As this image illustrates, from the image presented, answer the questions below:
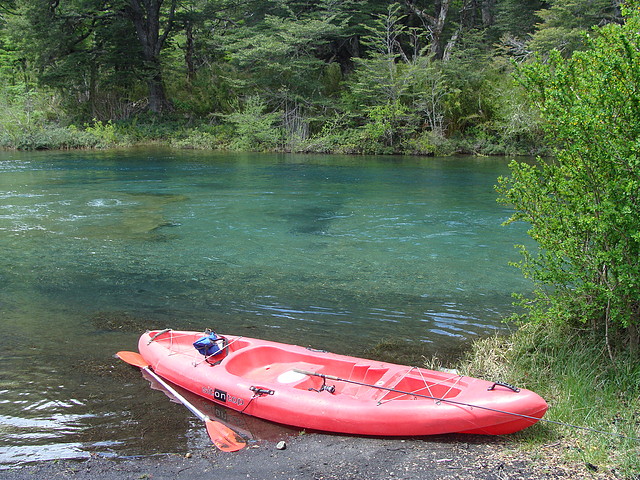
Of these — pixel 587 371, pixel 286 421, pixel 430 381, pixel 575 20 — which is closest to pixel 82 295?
pixel 286 421

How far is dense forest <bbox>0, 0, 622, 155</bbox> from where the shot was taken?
26.8 metres

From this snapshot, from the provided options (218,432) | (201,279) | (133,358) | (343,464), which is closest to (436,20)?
(201,279)

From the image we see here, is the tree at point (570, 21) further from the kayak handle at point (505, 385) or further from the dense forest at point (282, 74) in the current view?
the kayak handle at point (505, 385)

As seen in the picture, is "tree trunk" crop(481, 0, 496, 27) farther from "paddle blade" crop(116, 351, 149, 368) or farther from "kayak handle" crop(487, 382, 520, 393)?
"kayak handle" crop(487, 382, 520, 393)

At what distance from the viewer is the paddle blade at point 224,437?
4.23 m

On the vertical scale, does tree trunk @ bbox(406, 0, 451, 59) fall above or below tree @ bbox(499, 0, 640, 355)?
above

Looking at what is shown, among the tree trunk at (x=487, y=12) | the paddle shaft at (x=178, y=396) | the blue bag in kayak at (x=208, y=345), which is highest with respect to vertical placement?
the tree trunk at (x=487, y=12)

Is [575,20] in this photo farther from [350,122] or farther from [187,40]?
[187,40]

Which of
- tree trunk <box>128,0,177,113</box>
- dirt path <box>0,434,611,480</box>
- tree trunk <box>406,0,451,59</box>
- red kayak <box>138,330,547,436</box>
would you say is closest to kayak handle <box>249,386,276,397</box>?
red kayak <box>138,330,547,436</box>

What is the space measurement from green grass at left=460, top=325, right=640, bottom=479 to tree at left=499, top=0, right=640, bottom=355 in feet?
0.69

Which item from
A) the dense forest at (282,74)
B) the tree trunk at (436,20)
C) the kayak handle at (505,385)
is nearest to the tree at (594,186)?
the kayak handle at (505,385)

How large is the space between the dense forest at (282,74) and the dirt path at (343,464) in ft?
74.0

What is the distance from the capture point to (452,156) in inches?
1045

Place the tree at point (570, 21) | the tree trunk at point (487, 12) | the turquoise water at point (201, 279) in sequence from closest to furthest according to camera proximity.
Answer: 1. the turquoise water at point (201, 279)
2. the tree at point (570, 21)
3. the tree trunk at point (487, 12)
